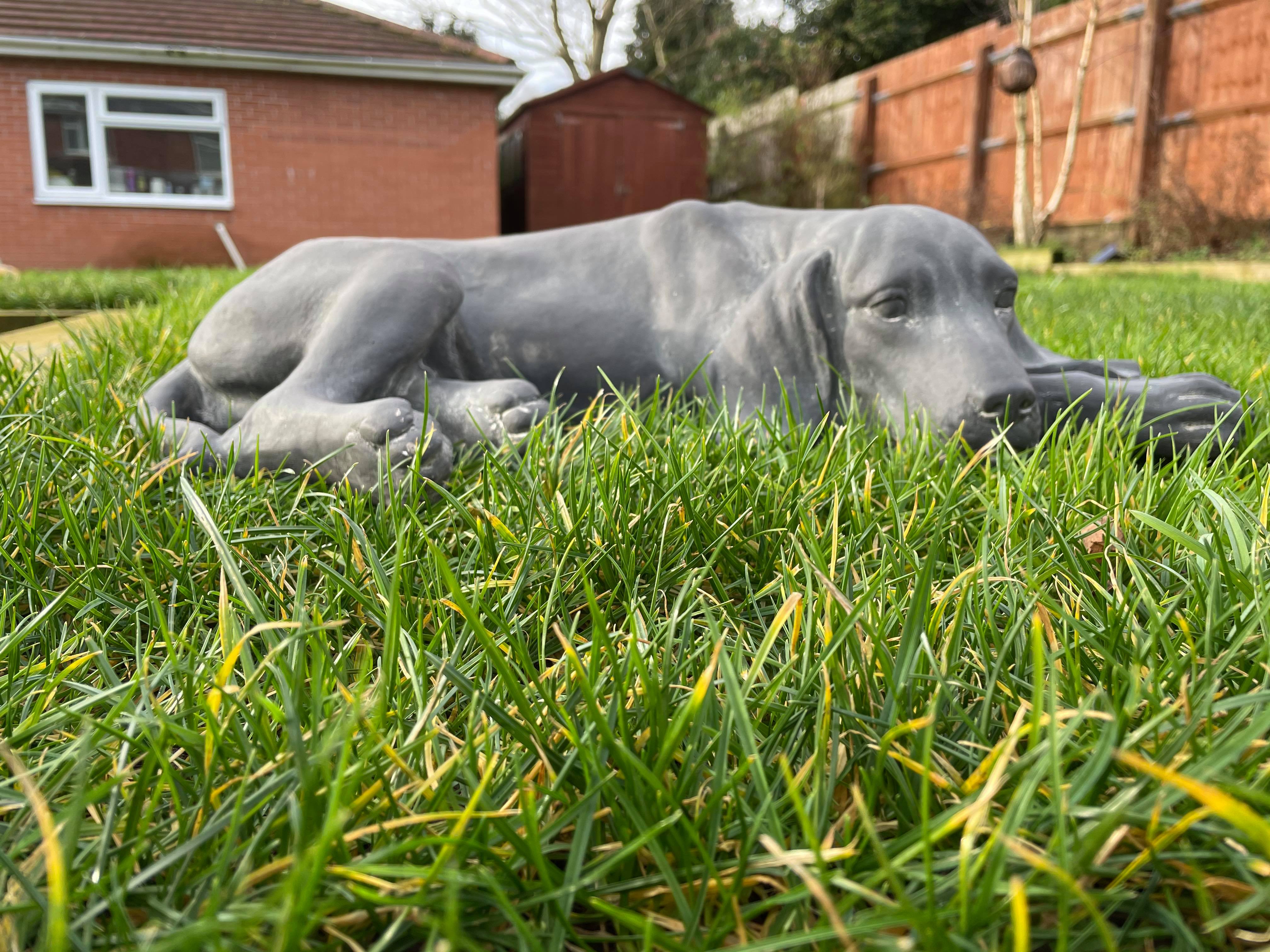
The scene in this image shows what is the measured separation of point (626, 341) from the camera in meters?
2.12

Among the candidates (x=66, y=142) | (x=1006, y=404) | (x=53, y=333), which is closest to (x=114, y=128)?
(x=66, y=142)

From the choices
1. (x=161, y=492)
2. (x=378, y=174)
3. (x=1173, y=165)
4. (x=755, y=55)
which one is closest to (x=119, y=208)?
(x=378, y=174)

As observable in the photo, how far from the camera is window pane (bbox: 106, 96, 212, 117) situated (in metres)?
12.2

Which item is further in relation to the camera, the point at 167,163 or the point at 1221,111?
the point at 167,163

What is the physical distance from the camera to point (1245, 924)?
0.68 m

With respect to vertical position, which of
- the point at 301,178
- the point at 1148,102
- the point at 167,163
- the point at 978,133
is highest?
the point at 978,133

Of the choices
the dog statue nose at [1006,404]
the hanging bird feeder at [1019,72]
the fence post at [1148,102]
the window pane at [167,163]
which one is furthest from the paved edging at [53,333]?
the fence post at [1148,102]

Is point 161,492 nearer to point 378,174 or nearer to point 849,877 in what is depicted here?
point 849,877

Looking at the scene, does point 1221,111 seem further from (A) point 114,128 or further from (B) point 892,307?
(A) point 114,128

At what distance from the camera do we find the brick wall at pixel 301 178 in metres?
12.1

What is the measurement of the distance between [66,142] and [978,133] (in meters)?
13.3

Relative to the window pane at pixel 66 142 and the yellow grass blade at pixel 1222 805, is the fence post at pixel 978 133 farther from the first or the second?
the yellow grass blade at pixel 1222 805

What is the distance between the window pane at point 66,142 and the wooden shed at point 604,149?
21.6 ft

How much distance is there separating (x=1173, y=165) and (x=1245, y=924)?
41.6ft
